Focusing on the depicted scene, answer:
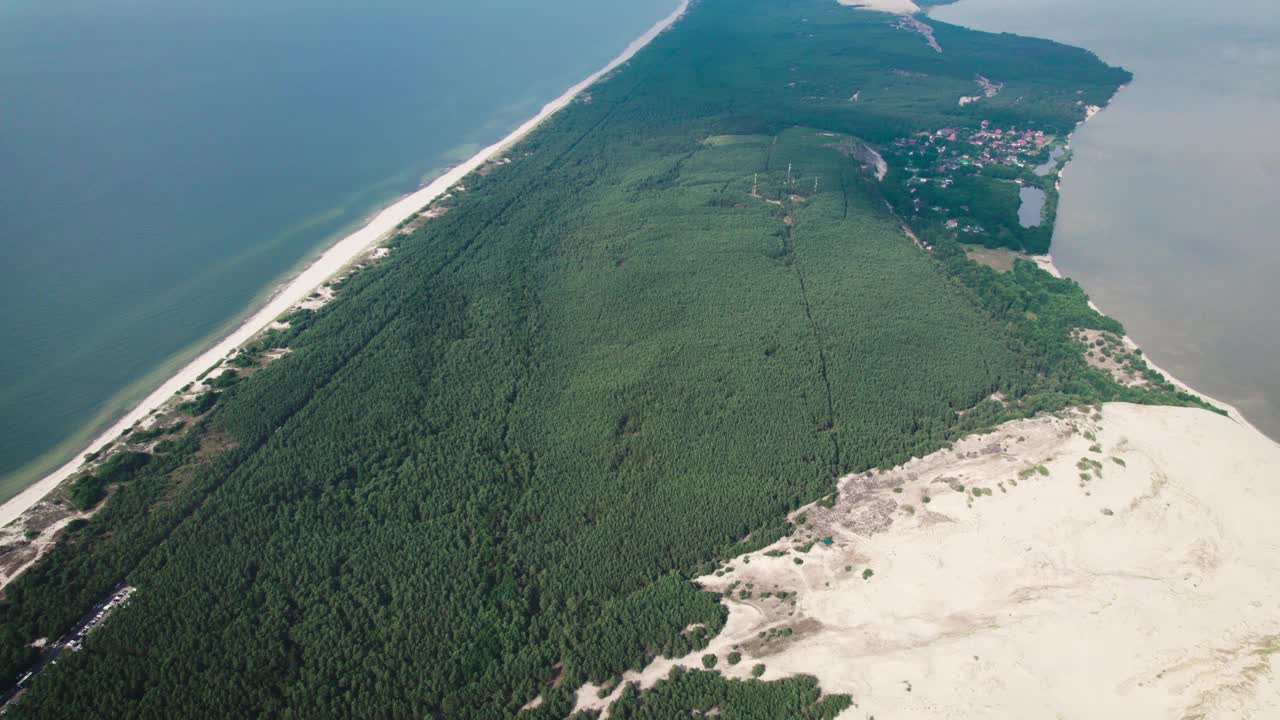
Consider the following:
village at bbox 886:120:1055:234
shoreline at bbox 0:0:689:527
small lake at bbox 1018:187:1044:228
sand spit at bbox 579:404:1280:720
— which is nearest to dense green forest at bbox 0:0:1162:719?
sand spit at bbox 579:404:1280:720

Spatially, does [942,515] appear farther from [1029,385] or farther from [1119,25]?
[1119,25]

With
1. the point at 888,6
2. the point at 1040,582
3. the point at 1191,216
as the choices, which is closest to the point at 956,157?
the point at 1191,216

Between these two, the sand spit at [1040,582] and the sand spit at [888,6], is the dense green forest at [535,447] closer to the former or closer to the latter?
the sand spit at [1040,582]

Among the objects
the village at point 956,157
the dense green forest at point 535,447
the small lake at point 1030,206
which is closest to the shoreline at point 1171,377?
the dense green forest at point 535,447

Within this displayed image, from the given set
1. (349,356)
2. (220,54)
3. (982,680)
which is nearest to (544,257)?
(349,356)

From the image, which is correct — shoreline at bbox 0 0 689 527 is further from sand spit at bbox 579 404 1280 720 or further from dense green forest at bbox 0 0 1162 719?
sand spit at bbox 579 404 1280 720

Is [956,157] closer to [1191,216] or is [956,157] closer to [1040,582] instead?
[1191,216]
